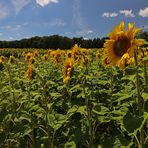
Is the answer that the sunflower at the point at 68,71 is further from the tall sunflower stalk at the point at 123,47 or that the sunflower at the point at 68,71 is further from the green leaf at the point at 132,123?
the green leaf at the point at 132,123

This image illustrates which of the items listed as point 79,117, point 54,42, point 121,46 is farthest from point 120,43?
point 54,42

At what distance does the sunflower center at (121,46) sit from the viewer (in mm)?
3492

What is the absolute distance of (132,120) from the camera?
3.14 metres

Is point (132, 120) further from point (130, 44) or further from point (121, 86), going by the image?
point (121, 86)

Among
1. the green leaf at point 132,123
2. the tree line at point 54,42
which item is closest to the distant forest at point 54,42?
the tree line at point 54,42

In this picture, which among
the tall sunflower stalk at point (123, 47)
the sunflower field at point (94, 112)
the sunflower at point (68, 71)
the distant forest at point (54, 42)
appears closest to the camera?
the tall sunflower stalk at point (123, 47)

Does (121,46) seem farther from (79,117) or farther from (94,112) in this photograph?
(79,117)

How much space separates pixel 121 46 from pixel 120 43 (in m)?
0.03

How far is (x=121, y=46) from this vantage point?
11.8 feet

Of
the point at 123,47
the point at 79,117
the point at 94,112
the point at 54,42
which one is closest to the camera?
the point at 123,47

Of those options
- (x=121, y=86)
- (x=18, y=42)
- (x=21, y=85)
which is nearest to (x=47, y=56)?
(x=21, y=85)

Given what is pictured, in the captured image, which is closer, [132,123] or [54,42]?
[132,123]

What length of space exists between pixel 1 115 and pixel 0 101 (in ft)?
2.25

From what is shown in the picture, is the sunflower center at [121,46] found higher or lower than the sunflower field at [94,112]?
higher
